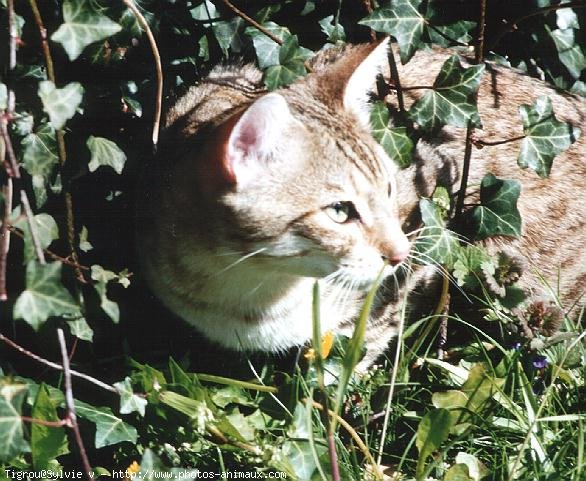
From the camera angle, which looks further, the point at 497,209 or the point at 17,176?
the point at 497,209

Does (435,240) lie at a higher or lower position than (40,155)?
lower

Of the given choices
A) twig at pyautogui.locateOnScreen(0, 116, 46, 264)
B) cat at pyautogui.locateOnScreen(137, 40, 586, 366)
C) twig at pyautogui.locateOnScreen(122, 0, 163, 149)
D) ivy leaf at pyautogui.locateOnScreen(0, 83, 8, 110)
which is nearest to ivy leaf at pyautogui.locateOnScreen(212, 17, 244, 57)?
cat at pyautogui.locateOnScreen(137, 40, 586, 366)

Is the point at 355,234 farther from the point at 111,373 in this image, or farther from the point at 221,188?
the point at 111,373

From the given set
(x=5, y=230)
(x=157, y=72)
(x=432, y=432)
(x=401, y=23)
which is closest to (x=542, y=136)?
(x=401, y=23)

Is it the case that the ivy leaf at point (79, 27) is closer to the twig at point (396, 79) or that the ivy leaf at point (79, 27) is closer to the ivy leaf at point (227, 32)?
the ivy leaf at point (227, 32)

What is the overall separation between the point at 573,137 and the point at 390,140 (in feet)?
2.09

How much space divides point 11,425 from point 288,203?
1026 mm

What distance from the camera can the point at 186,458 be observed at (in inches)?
108

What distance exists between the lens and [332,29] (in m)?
3.48

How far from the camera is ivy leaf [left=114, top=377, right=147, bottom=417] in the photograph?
8.78 feet

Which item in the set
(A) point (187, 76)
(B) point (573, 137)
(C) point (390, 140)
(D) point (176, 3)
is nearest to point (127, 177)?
(A) point (187, 76)

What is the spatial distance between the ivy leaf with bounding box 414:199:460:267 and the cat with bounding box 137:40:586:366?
0.12 m

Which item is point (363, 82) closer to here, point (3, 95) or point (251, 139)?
point (251, 139)

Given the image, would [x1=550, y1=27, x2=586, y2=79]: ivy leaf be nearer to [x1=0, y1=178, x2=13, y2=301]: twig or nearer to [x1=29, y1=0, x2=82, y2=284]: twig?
[x1=29, y1=0, x2=82, y2=284]: twig
